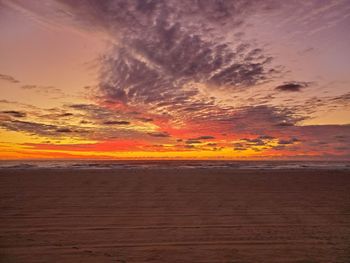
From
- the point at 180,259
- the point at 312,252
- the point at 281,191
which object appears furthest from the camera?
the point at 281,191

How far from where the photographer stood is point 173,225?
929 cm

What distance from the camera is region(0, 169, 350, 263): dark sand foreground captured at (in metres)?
7.07

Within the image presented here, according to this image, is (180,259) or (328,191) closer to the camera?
(180,259)

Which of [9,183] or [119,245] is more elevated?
[9,183]

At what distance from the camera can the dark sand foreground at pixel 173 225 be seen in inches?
278

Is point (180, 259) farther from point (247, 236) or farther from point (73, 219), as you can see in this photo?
point (73, 219)

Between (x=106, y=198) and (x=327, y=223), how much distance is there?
842 cm

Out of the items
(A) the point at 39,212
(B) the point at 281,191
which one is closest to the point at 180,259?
(A) the point at 39,212

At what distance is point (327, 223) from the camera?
9.77 metres

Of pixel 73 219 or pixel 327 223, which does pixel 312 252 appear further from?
pixel 73 219

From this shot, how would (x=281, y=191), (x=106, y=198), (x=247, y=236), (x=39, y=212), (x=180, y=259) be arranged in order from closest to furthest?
(x=180, y=259)
(x=247, y=236)
(x=39, y=212)
(x=106, y=198)
(x=281, y=191)

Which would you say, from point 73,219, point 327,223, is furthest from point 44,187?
point 327,223

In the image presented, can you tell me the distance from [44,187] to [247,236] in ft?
38.7

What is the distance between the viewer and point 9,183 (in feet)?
59.7
